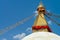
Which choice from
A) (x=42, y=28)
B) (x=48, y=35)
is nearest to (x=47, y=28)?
(x=42, y=28)

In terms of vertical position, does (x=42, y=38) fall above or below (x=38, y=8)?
below

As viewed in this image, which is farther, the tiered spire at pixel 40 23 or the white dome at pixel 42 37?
the tiered spire at pixel 40 23

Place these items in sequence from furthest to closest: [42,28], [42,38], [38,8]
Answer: [38,8] < [42,28] < [42,38]

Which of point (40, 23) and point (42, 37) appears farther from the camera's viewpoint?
point (40, 23)

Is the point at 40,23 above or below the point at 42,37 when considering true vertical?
above

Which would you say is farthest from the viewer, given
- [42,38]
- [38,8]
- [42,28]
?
[38,8]

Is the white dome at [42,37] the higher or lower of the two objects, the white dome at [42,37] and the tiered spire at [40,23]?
the lower

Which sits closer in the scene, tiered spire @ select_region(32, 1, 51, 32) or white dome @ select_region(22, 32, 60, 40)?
white dome @ select_region(22, 32, 60, 40)

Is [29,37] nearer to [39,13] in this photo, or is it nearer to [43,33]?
[43,33]

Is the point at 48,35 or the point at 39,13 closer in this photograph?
the point at 48,35

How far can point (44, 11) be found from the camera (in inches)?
546

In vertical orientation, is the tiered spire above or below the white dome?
above

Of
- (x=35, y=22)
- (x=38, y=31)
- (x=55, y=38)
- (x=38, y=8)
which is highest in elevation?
(x=38, y=8)

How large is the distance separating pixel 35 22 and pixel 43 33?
66.2 inches
